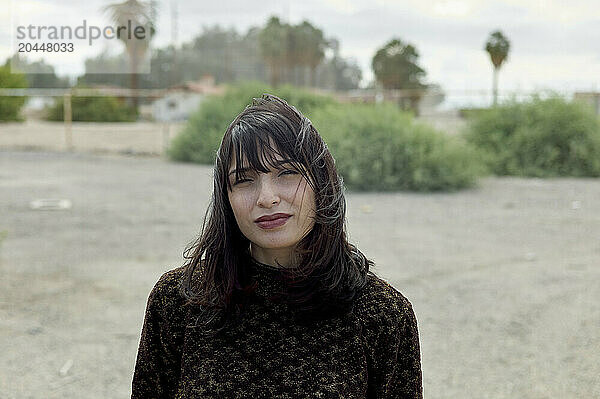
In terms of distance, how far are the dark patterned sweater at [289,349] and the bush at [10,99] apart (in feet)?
84.7

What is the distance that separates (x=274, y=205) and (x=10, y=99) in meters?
26.1

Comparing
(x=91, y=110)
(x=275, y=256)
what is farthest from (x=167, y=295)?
(x=91, y=110)

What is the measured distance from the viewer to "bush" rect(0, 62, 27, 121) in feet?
84.1

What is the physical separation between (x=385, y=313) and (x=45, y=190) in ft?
32.8

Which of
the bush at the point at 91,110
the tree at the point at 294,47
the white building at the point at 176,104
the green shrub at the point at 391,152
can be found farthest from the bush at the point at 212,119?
the tree at the point at 294,47

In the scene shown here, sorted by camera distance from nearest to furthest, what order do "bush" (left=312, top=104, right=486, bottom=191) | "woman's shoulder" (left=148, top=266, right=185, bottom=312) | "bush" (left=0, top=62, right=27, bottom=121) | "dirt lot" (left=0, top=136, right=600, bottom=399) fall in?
"woman's shoulder" (left=148, top=266, right=185, bottom=312), "dirt lot" (left=0, top=136, right=600, bottom=399), "bush" (left=312, top=104, right=486, bottom=191), "bush" (left=0, top=62, right=27, bottom=121)

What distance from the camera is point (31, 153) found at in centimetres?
1753

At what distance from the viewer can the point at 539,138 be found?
14.5 m

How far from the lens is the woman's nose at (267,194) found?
1.53 m

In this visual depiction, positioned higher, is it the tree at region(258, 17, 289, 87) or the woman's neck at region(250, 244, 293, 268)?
the tree at region(258, 17, 289, 87)

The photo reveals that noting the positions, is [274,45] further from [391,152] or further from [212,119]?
[391,152]

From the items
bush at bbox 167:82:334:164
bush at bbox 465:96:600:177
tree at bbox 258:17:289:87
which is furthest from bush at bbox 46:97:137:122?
bush at bbox 465:96:600:177

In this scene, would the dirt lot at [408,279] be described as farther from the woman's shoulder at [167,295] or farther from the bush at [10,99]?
the bush at [10,99]

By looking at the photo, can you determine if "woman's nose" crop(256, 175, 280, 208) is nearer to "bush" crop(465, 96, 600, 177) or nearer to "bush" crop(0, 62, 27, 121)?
"bush" crop(465, 96, 600, 177)
